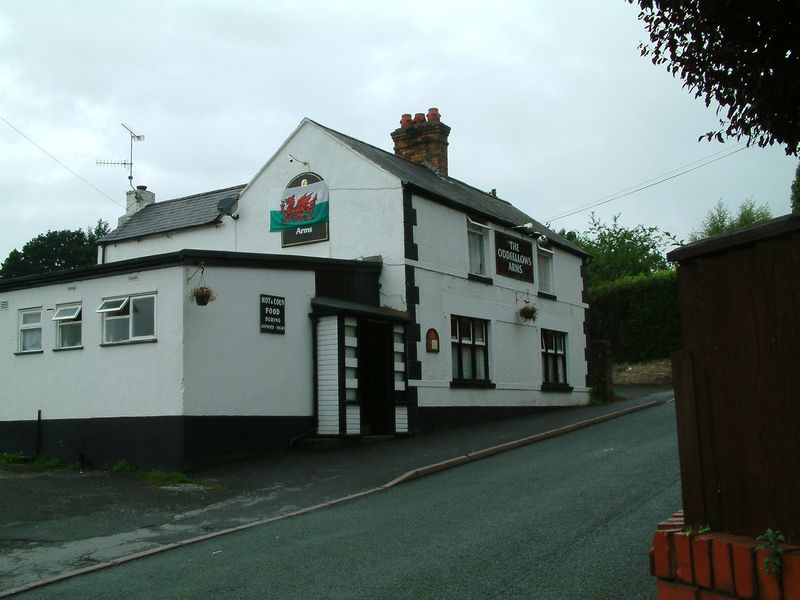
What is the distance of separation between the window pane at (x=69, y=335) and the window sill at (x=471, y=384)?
8.56m

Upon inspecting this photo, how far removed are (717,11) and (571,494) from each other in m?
6.13

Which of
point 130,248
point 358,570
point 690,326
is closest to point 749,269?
point 690,326

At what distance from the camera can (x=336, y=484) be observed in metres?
13.0

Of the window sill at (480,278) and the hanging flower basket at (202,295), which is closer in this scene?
the hanging flower basket at (202,295)

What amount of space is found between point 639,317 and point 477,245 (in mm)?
12356

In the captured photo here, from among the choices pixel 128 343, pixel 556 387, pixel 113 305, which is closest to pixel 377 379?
pixel 128 343

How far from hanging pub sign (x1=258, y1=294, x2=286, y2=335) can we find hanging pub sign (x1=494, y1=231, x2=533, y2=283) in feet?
25.9

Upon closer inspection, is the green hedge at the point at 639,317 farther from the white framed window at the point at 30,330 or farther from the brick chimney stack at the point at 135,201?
the white framed window at the point at 30,330

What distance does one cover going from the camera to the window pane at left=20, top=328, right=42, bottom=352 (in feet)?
57.8

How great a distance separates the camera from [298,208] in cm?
2117

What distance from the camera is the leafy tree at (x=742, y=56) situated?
587cm

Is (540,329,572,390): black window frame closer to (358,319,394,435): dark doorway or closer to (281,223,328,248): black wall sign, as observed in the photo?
(358,319,394,435): dark doorway

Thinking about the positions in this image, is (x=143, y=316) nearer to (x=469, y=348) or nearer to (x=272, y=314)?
(x=272, y=314)

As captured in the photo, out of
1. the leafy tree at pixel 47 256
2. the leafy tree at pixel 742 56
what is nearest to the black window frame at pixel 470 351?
the leafy tree at pixel 742 56
